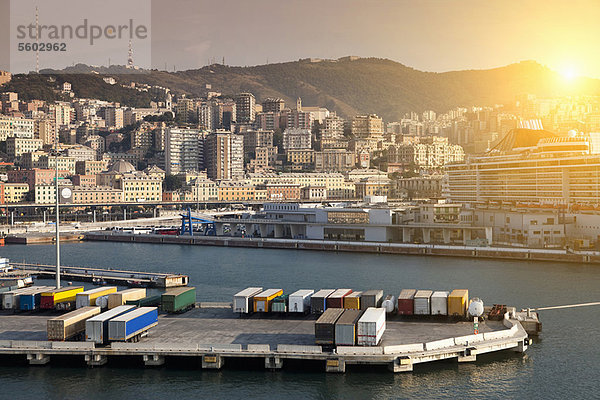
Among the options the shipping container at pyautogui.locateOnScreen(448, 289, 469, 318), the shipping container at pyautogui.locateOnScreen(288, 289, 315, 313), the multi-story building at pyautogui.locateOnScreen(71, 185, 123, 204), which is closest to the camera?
the shipping container at pyautogui.locateOnScreen(448, 289, 469, 318)

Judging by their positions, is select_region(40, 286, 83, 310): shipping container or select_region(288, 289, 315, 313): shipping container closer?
select_region(288, 289, 315, 313): shipping container

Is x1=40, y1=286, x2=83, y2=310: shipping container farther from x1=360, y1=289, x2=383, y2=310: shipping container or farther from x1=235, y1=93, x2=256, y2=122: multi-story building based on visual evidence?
x1=235, y1=93, x2=256, y2=122: multi-story building

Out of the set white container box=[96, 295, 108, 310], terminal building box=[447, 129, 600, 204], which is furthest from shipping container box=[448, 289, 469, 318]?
terminal building box=[447, 129, 600, 204]

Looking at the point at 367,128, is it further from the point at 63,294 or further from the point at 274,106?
the point at 63,294

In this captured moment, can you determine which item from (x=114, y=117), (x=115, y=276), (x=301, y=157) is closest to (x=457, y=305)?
(x=115, y=276)

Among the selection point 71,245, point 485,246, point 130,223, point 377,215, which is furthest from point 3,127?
point 485,246

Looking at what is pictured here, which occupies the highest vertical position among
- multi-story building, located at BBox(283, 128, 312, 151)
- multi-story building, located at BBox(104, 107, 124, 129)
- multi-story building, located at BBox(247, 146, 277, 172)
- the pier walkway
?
multi-story building, located at BBox(104, 107, 124, 129)

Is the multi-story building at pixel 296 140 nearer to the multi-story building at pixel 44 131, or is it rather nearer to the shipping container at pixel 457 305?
the multi-story building at pixel 44 131
